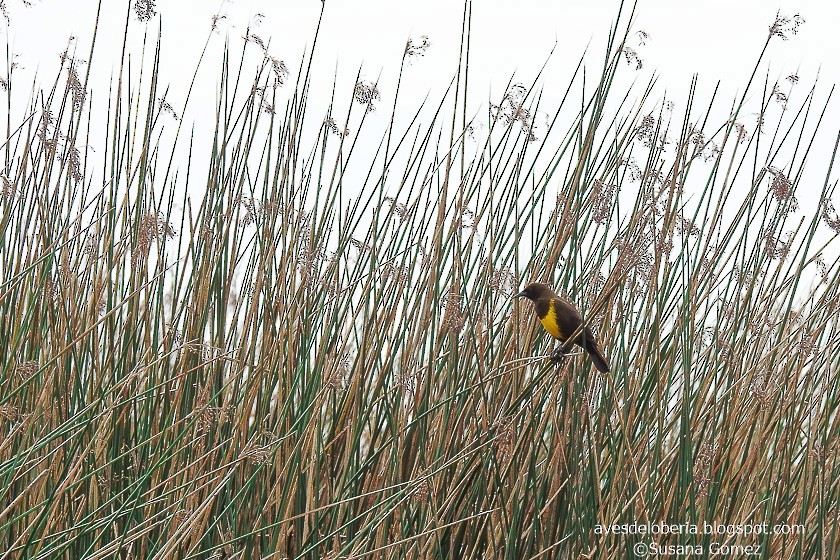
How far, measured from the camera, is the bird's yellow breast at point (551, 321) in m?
1.61

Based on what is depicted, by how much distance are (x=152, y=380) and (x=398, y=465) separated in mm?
499

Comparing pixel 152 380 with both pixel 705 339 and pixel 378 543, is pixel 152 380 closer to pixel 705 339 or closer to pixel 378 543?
pixel 378 543

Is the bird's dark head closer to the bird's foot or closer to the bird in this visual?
the bird

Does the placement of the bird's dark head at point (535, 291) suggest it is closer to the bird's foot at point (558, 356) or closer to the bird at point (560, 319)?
the bird at point (560, 319)

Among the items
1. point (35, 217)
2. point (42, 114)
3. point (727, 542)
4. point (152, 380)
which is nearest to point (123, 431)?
point (152, 380)

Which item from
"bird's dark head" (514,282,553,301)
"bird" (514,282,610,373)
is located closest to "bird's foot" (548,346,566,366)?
"bird" (514,282,610,373)

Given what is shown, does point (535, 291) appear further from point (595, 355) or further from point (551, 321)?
point (595, 355)

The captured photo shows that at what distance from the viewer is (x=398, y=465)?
5.41ft

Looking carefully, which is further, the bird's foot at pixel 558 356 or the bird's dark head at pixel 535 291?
the bird's dark head at pixel 535 291

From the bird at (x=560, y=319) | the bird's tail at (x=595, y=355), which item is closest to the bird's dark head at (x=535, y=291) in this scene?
the bird at (x=560, y=319)

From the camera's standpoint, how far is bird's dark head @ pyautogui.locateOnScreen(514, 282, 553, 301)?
5.36 feet

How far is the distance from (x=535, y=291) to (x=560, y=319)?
0.09 metres

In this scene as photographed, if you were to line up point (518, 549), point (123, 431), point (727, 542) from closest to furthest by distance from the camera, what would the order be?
point (727, 542) → point (518, 549) → point (123, 431)

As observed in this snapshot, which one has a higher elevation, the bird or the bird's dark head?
the bird's dark head
